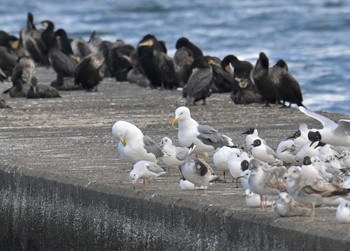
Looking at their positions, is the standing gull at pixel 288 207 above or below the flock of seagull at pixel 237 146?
below

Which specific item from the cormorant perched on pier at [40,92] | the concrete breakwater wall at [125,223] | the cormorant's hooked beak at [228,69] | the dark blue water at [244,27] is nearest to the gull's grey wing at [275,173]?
the concrete breakwater wall at [125,223]

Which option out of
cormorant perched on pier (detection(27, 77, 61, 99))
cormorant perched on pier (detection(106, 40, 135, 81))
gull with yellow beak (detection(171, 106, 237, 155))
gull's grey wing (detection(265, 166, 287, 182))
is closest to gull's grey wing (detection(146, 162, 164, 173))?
gull's grey wing (detection(265, 166, 287, 182))

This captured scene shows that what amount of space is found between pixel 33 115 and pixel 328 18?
136ft

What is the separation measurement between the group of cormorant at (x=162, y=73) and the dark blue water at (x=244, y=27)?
2.73 metres

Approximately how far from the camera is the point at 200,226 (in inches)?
391

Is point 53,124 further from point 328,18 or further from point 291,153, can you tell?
point 328,18

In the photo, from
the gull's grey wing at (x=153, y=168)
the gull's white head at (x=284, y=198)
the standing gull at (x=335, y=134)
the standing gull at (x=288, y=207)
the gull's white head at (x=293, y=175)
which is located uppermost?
the standing gull at (x=335, y=134)

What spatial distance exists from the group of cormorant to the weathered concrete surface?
2.27 meters

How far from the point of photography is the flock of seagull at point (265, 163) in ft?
30.8

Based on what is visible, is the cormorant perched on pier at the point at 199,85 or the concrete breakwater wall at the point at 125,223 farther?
the cormorant perched on pier at the point at 199,85

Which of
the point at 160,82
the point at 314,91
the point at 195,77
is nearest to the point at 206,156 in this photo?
the point at 195,77

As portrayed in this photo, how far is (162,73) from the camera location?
74.5 feet

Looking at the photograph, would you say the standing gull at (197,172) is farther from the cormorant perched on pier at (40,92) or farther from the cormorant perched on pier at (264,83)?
the cormorant perched on pier at (40,92)

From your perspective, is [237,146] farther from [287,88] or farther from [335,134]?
[287,88]
